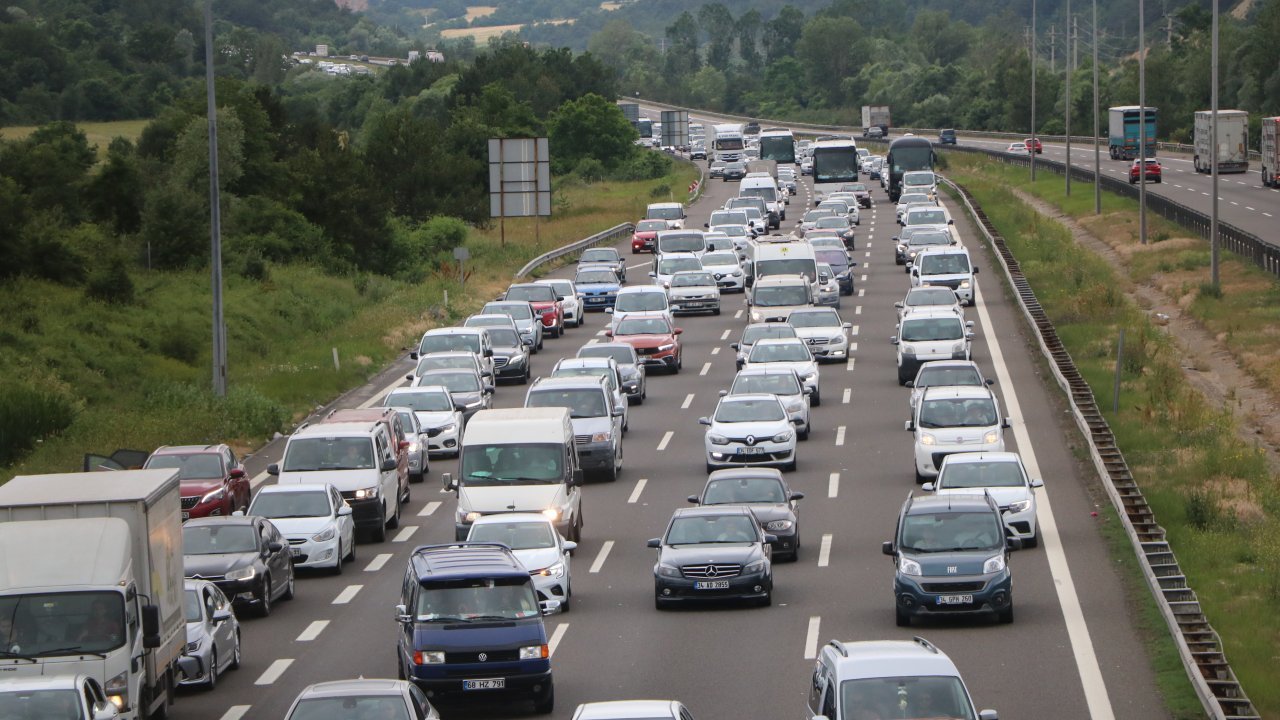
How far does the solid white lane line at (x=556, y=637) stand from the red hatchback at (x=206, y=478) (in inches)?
337

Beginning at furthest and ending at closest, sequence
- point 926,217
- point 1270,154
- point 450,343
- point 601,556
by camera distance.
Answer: point 1270,154, point 926,217, point 450,343, point 601,556

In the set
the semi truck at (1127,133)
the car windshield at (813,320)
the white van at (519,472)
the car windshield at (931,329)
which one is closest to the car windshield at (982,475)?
the white van at (519,472)

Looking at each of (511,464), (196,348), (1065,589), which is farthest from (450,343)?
(1065,589)

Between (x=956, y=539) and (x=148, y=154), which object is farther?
(x=148, y=154)

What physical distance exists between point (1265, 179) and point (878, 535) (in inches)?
2720

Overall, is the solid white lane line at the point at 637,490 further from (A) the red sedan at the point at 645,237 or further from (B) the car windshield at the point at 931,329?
(A) the red sedan at the point at 645,237

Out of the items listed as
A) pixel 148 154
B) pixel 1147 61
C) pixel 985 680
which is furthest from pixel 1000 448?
pixel 1147 61

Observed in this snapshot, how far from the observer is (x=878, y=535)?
2927cm

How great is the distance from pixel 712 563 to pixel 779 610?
1.17 meters

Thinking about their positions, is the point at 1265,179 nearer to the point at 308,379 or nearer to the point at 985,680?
the point at 308,379

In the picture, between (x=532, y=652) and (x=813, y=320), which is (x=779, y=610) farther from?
(x=813, y=320)

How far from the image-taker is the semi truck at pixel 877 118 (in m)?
160

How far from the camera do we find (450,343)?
44.5 meters

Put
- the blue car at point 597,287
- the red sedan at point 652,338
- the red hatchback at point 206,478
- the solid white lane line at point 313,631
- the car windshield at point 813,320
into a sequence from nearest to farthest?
the solid white lane line at point 313,631, the red hatchback at point 206,478, the red sedan at point 652,338, the car windshield at point 813,320, the blue car at point 597,287
